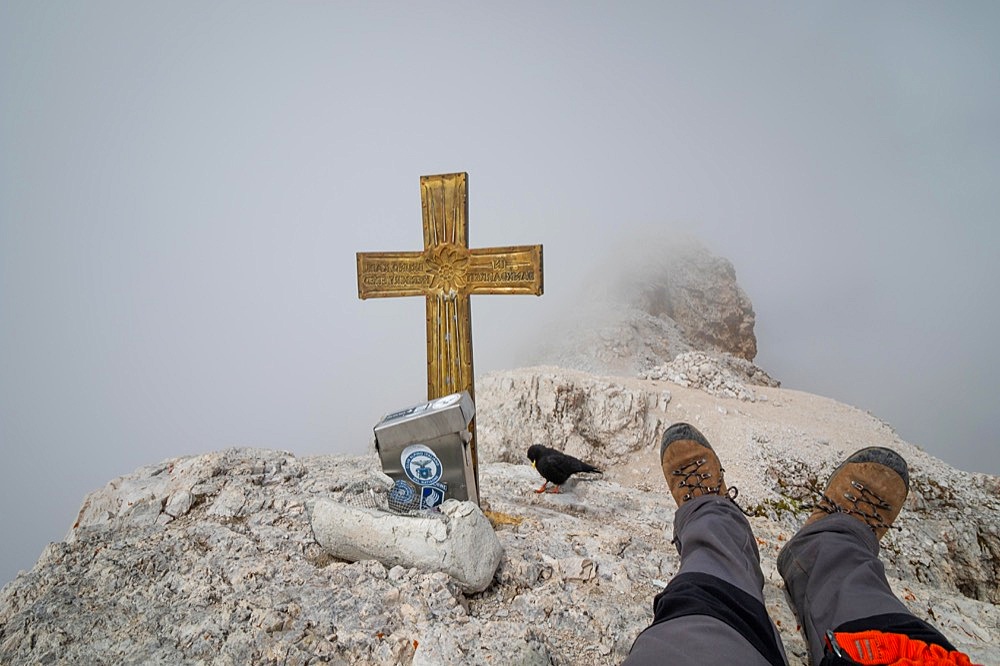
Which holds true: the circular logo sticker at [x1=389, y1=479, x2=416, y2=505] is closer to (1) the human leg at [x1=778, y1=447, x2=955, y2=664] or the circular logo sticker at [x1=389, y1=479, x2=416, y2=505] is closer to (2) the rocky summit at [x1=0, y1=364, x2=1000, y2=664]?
(2) the rocky summit at [x1=0, y1=364, x2=1000, y2=664]

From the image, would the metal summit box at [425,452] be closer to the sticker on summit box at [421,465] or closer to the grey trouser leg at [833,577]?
the sticker on summit box at [421,465]

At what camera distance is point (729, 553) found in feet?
7.18

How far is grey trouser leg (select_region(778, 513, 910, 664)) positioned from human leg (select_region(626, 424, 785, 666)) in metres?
0.28

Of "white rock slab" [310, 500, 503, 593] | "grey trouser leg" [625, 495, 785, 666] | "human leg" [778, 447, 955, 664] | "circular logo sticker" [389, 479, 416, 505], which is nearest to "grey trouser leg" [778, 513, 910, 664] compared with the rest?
"human leg" [778, 447, 955, 664]

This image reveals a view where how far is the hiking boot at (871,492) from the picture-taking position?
299 centimetres

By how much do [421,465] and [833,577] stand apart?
258 cm

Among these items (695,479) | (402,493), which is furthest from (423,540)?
(695,479)

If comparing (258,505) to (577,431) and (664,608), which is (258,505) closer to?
(664,608)

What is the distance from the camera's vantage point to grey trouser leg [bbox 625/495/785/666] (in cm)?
152

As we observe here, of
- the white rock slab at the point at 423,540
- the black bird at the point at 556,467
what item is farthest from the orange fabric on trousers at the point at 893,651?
the black bird at the point at 556,467

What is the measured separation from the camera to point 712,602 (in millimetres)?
1771

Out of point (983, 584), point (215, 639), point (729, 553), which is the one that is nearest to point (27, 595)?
point (215, 639)

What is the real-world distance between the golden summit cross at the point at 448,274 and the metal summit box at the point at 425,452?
2.40 ft

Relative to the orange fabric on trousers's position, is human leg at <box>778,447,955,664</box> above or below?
below
